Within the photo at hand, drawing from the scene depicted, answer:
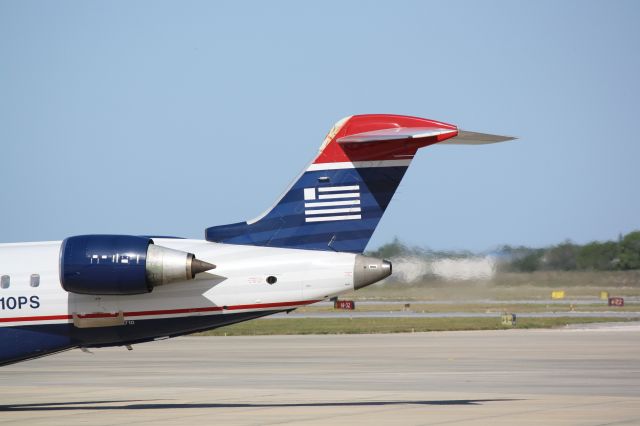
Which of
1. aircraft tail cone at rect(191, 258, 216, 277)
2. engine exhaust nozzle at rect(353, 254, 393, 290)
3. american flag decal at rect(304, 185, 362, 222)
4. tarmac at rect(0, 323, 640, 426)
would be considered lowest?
tarmac at rect(0, 323, 640, 426)

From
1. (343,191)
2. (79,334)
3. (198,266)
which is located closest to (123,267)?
(198,266)

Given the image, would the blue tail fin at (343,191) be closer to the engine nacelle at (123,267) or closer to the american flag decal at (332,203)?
the american flag decal at (332,203)

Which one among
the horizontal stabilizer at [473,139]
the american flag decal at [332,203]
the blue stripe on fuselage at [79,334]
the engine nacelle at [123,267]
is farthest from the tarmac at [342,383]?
the horizontal stabilizer at [473,139]

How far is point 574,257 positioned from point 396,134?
163 ft

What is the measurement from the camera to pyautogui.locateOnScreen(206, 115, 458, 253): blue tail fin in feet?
76.3

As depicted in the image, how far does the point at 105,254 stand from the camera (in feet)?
76.2

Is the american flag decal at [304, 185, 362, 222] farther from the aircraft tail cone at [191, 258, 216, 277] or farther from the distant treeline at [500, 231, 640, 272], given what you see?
the distant treeline at [500, 231, 640, 272]

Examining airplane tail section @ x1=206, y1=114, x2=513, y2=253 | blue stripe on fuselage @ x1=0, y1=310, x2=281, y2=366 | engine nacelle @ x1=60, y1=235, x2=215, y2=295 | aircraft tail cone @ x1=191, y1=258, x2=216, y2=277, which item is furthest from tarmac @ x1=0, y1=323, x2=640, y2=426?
airplane tail section @ x1=206, y1=114, x2=513, y2=253

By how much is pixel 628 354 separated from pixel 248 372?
45.3 feet

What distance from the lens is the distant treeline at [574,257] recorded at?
5519 centimetres

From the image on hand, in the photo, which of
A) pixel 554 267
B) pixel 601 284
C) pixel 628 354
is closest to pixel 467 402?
pixel 628 354

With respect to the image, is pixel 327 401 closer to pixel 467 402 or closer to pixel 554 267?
pixel 467 402

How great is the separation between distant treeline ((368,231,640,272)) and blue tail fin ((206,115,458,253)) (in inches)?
677

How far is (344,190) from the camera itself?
77.8 feet
